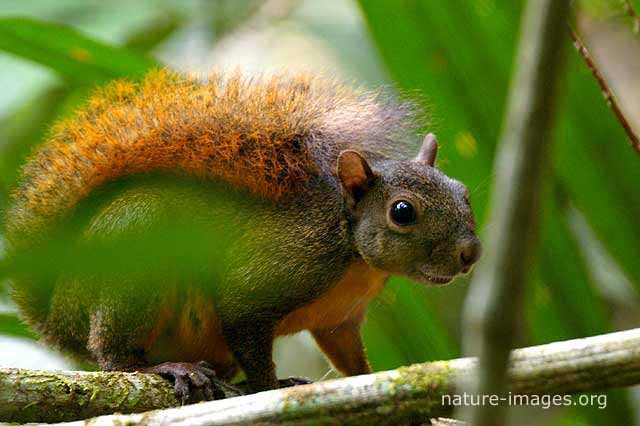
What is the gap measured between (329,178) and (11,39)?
1.39m

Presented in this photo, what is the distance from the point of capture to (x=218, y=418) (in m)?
2.14

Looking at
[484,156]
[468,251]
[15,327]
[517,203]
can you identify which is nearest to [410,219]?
[468,251]

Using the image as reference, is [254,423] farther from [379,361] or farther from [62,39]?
[62,39]

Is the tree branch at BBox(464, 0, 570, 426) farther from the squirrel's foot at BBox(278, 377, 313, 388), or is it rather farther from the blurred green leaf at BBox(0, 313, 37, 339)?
the blurred green leaf at BBox(0, 313, 37, 339)

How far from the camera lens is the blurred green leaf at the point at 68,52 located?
3.66 m

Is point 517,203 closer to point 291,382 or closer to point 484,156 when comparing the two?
point 291,382

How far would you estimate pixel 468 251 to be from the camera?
3033 mm

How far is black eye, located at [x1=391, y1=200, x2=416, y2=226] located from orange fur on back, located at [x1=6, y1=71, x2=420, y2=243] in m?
0.33

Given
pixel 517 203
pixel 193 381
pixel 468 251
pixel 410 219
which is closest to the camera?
pixel 517 203

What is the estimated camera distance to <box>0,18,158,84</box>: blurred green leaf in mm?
3656

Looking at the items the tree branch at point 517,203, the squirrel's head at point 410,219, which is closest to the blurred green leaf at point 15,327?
the squirrel's head at point 410,219

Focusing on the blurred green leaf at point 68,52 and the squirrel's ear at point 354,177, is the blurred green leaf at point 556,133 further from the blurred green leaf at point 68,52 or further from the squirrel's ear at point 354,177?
the blurred green leaf at point 68,52

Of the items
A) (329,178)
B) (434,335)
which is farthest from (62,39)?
(434,335)

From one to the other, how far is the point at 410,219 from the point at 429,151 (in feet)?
1.31
